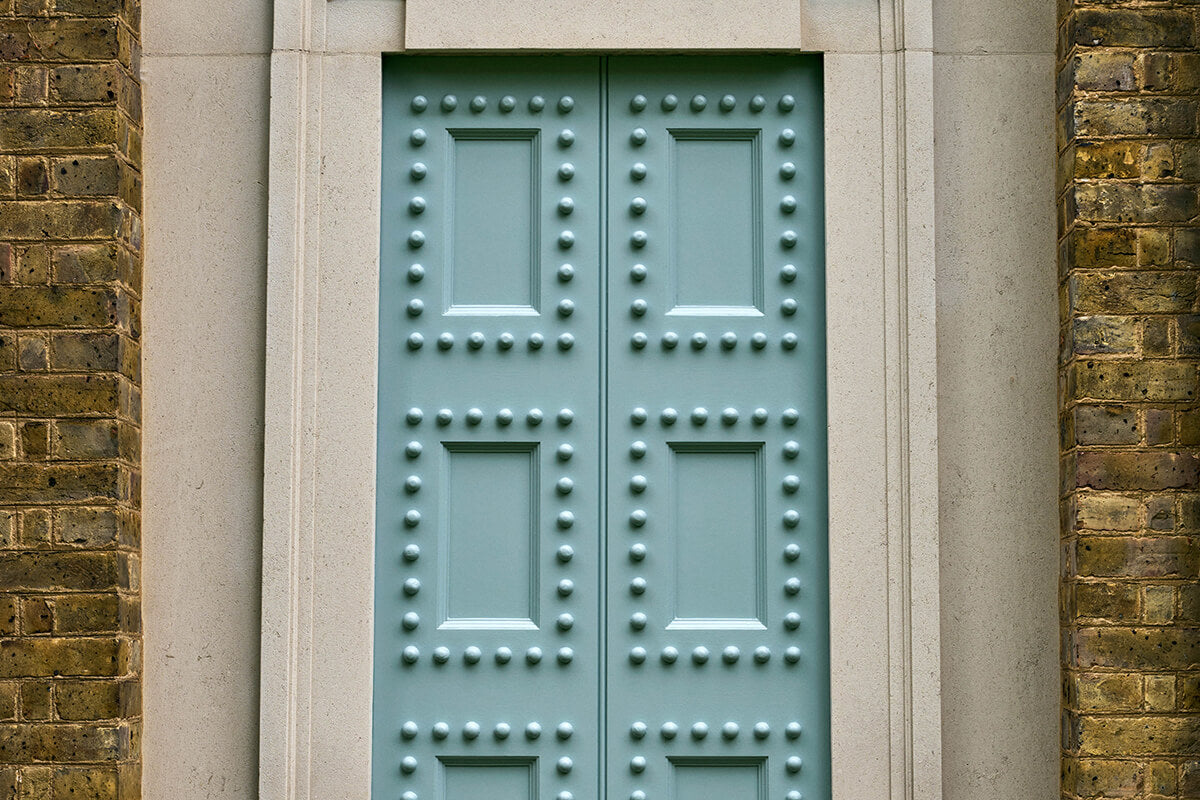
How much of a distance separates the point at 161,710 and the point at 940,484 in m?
2.02

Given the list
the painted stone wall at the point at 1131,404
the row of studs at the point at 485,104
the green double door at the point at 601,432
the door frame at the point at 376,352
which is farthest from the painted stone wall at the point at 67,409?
the painted stone wall at the point at 1131,404

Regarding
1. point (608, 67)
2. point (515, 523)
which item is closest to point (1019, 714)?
point (515, 523)

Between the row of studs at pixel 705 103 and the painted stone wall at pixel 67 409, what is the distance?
130 centimetres

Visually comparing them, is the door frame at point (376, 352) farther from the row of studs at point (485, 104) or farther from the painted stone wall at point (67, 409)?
the painted stone wall at point (67, 409)

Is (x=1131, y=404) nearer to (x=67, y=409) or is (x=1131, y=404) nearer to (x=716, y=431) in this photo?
(x=716, y=431)

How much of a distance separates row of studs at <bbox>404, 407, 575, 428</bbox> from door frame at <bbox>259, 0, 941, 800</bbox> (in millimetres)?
119

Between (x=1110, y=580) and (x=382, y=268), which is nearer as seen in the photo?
(x=1110, y=580)

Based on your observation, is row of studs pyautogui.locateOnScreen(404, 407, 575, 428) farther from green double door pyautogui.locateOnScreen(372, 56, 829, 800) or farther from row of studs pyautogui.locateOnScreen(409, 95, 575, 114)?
row of studs pyautogui.locateOnScreen(409, 95, 575, 114)

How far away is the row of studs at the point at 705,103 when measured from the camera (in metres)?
3.59

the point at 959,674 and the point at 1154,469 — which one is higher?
the point at 1154,469

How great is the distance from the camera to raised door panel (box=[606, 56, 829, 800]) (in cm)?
346

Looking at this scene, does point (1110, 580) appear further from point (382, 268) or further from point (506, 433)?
point (382, 268)

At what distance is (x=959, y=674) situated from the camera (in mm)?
3416

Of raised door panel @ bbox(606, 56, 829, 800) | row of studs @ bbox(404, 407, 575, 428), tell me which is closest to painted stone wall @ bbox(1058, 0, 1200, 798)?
raised door panel @ bbox(606, 56, 829, 800)
